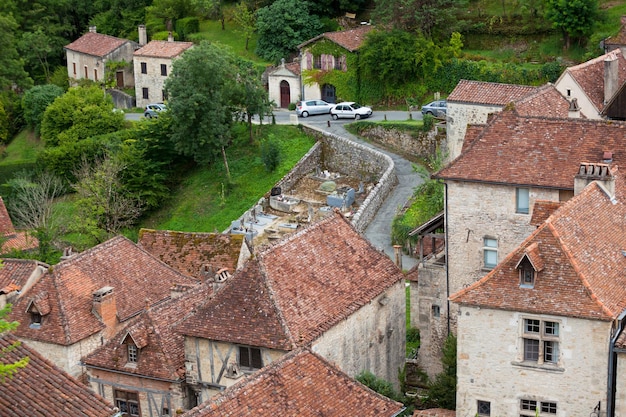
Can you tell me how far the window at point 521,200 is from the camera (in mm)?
46256

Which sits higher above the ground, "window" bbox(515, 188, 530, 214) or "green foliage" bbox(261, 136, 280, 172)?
"window" bbox(515, 188, 530, 214)

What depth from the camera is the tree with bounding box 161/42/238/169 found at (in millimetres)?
80625

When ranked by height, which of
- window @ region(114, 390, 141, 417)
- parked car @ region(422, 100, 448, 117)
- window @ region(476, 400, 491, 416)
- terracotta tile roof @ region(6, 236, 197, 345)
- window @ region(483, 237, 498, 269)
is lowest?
window @ region(114, 390, 141, 417)

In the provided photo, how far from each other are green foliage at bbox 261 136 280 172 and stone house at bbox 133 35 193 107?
66.3 feet

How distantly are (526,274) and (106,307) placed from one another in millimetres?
18128

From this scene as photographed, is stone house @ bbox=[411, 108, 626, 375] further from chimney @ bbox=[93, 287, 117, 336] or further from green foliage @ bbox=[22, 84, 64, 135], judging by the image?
green foliage @ bbox=[22, 84, 64, 135]

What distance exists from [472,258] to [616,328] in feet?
38.6

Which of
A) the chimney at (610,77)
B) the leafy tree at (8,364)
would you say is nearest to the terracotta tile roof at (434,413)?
the leafy tree at (8,364)

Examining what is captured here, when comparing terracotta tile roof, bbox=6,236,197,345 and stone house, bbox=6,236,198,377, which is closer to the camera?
stone house, bbox=6,236,198,377

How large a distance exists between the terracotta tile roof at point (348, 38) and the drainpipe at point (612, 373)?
54205 millimetres

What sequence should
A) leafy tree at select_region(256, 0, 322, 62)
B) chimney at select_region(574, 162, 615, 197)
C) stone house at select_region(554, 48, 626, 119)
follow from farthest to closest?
leafy tree at select_region(256, 0, 322, 62), stone house at select_region(554, 48, 626, 119), chimney at select_region(574, 162, 615, 197)

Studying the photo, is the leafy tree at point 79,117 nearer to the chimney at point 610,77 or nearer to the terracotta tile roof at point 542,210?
the chimney at point 610,77

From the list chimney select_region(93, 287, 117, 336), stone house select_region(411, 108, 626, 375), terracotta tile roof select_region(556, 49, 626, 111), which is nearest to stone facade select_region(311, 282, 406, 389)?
stone house select_region(411, 108, 626, 375)

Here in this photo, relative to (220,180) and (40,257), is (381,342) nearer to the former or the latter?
(40,257)
